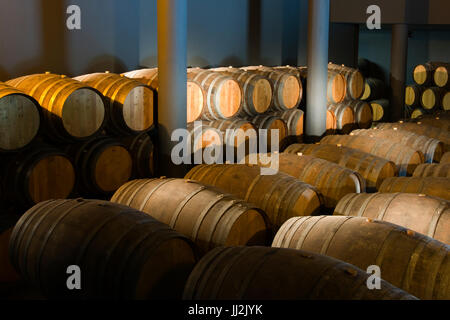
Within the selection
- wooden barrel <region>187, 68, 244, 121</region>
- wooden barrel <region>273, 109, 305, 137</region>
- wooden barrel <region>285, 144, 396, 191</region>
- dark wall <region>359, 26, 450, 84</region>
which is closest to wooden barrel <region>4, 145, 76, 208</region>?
wooden barrel <region>187, 68, 244, 121</region>

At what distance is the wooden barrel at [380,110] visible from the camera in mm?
12898

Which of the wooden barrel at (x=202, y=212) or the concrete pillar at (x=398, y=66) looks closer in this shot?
the wooden barrel at (x=202, y=212)

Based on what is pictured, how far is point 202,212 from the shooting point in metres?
3.95

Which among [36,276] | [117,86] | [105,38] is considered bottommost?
[36,276]

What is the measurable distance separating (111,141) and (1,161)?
1.24 m

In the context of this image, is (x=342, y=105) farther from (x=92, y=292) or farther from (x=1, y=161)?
(x=92, y=292)

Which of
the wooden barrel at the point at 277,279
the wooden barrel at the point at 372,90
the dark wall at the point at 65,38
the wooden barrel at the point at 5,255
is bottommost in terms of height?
the wooden barrel at the point at 5,255

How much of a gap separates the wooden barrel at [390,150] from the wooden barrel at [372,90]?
649cm

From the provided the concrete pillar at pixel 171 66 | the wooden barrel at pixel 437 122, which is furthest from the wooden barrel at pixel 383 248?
the wooden barrel at pixel 437 122

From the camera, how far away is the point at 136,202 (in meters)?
4.27

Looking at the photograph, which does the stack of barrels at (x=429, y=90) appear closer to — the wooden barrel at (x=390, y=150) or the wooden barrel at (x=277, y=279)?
the wooden barrel at (x=390, y=150)

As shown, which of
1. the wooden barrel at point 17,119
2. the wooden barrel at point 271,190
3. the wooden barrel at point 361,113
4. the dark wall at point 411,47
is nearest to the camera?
the wooden barrel at point 271,190
